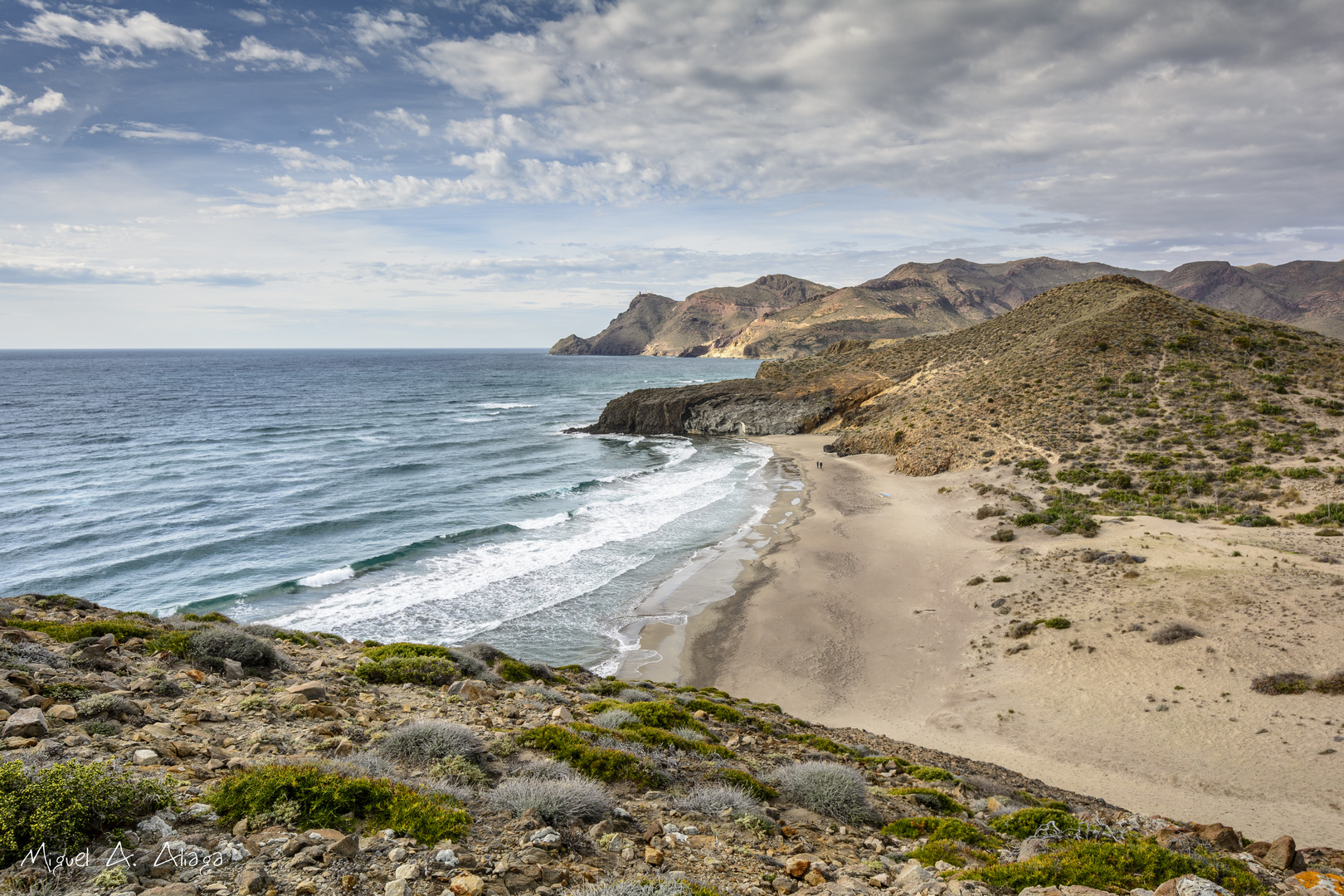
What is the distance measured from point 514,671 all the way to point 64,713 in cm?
633

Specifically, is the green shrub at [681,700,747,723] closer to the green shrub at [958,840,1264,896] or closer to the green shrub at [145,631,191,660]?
the green shrub at [958,840,1264,896]

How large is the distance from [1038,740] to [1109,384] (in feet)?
105

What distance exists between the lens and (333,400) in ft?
273

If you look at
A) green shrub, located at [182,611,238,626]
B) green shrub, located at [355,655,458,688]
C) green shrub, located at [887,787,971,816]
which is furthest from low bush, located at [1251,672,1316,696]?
green shrub, located at [182,611,238,626]

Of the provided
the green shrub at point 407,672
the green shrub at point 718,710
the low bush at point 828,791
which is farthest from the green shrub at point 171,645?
the low bush at point 828,791

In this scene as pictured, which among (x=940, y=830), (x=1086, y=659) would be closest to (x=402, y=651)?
(x=940, y=830)

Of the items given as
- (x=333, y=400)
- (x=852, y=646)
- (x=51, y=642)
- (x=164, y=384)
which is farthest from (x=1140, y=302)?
(x=164, y=384)

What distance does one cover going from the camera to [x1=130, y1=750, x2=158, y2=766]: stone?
211 inches

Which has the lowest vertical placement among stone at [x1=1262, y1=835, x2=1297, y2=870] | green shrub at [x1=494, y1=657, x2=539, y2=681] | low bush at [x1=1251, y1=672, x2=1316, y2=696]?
low bush at [x1=1251, y1=672, x2=1316, y2=696]

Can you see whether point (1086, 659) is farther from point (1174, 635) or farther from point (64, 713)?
point (64, 713)

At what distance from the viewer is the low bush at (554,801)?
18.2ft

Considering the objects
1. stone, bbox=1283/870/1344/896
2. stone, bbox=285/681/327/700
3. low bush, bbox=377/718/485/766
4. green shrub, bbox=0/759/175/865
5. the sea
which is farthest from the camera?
the sea

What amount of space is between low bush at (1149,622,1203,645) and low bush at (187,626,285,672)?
19731 mm

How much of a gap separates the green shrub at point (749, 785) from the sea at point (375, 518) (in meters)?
10.1
